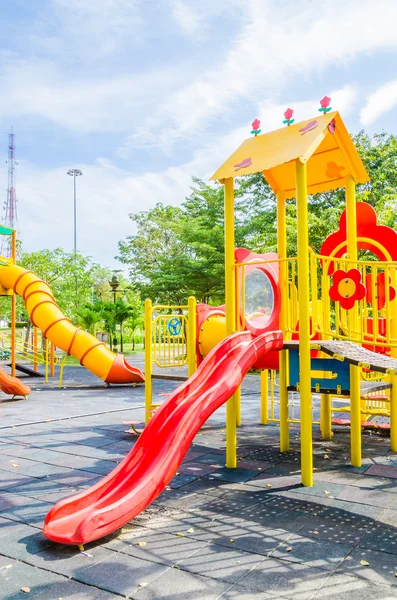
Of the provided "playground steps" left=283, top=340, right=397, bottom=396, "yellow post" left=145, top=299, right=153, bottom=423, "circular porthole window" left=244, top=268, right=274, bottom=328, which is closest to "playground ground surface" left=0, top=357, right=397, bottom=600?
"yellow post" left=145, top=299, right=153, bottom=423

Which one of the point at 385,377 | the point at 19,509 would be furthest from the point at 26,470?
the point at 385,377

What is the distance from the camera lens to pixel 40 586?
9.75ft

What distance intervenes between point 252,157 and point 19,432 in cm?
512

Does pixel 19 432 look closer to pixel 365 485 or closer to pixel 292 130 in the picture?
pixel 365 485

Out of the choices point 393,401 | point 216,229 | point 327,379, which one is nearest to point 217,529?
point 327,379

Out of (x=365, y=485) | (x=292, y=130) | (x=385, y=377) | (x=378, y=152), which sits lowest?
(x=365, y=485)

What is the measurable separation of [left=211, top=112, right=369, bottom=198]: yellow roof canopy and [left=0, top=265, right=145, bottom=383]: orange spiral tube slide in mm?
8504

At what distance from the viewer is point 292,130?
5.66m

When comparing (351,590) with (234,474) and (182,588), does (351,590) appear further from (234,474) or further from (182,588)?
(234,474)

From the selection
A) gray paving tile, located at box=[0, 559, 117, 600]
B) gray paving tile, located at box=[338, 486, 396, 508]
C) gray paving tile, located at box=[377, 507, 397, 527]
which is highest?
gray paving tile, located at box=[0, 559, 117, 600]

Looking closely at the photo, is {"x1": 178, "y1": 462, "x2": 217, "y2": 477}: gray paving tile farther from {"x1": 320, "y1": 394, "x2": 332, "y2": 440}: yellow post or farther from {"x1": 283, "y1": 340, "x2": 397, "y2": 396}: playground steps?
{"x1": 320, "y1": 394, "x2": 332, "y2": 440}: yellow post

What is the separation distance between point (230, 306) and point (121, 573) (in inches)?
124

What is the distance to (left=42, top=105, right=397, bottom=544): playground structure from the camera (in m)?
3.98

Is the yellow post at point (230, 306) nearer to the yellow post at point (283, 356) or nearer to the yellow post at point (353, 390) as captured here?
the yellow post at point (283, 356)
